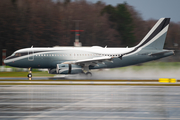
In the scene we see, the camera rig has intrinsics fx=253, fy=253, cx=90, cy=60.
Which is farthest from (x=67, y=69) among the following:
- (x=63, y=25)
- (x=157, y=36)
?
(x=63, y=25)

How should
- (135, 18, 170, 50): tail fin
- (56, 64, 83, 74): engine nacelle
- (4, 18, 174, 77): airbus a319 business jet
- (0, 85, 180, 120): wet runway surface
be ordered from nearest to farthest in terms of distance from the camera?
(0, 85, 180, 120): wet runway surface < (56, 64, 83, 74): engine nacelle < (4, 18, 174, 77): airbus a319 business jet < (135, 18, 170, 50): tail fin

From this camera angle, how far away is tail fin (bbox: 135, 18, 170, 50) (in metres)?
32.7

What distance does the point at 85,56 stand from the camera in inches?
1252

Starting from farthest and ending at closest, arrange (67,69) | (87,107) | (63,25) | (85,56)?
(63,25) < (85,56) < (67,69) < (87,107)

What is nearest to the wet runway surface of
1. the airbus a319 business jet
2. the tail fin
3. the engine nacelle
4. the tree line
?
the engine nacelle

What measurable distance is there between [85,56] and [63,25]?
3865 cm

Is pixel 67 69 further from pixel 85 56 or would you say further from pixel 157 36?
pixel 157 36

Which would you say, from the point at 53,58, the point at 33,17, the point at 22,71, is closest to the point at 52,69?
the point at 53,58

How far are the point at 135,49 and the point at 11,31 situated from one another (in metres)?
31.8

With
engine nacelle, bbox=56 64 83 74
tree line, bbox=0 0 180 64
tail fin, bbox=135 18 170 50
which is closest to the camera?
engine nacelle, bbox=56 64 83 74

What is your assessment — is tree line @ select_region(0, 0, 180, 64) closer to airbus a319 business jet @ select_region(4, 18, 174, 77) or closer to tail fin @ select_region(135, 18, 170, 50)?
airbus a319 business jet @ select_region(4, 18, 174, 77)

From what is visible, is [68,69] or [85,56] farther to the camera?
[85,56]

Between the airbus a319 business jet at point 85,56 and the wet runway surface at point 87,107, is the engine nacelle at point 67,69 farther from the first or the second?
→ the wet runway surface at point 87,107

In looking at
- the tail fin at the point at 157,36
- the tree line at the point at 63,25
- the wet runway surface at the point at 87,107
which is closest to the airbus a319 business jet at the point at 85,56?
the tail fin at the point at 157,36
